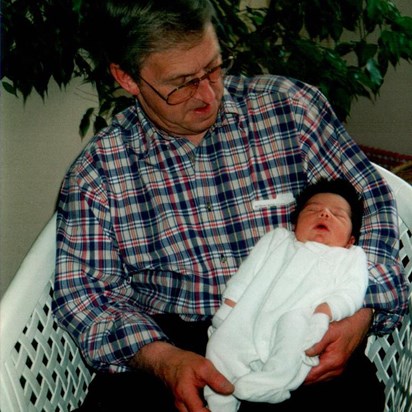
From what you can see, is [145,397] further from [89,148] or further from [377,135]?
[377,135]

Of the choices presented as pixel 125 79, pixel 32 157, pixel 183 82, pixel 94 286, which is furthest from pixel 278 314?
pixel 32 157

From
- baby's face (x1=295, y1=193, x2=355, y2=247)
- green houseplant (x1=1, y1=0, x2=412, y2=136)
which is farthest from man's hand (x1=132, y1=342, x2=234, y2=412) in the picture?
green houseplant (x1=1, y1=0, x2=412, y2=136)

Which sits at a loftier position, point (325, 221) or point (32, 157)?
point (32, 157)

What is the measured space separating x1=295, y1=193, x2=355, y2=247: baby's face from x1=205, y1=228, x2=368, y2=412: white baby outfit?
2cm

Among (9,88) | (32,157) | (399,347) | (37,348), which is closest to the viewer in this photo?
(37,348)

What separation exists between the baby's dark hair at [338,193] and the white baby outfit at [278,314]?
0.12 m

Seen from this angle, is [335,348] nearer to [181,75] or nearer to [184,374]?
[184,374]

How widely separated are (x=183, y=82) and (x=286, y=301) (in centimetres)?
54

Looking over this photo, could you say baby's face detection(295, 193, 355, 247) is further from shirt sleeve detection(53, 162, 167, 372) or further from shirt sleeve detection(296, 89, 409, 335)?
shirt sleeve detection(53, 162, 167, 372)

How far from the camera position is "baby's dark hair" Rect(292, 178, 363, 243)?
52.5 inches

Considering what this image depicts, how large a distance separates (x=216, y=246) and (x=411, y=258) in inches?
18.6

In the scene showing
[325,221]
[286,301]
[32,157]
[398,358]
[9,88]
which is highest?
[9,88]

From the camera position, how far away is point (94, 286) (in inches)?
53.7

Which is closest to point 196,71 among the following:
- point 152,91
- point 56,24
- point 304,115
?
point 152,91
